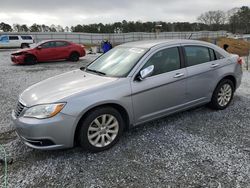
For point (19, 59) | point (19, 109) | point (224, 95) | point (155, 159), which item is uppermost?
point (19, 59)

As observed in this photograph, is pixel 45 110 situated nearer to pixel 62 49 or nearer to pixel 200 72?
pixel 200 72

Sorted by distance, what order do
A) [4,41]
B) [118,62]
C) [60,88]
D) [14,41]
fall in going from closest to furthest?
[60,88], [118,62], [4,41], [14,41]

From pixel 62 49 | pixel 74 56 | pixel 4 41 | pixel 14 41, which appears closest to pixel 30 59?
pixel 62 49

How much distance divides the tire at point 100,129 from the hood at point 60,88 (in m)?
0.40

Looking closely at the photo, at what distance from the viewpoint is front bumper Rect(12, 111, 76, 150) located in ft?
10.1

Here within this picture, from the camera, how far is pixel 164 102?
401cm

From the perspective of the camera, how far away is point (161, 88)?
12.8ft

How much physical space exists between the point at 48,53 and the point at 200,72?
35.7 ft

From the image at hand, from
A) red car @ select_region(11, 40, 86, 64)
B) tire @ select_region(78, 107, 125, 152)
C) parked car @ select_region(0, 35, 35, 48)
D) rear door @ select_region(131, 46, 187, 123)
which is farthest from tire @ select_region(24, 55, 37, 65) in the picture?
parked car @ select_region(0, 35, 35, 48)

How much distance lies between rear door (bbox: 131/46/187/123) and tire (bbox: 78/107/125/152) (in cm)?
36

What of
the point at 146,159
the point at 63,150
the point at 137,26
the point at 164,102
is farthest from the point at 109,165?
→ the point at 137,26

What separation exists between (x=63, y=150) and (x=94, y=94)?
38.5 inches

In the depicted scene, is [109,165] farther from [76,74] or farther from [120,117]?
[76,74]

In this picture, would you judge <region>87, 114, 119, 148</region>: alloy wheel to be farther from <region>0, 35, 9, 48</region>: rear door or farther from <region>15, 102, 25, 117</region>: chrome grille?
<region>0, 35, 9, 48</region>: rear door
